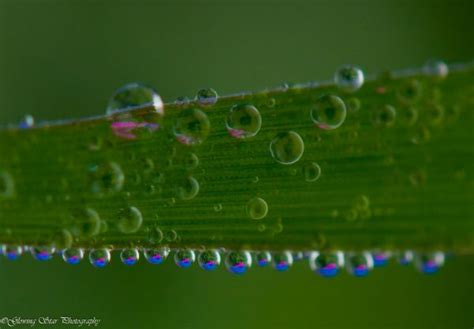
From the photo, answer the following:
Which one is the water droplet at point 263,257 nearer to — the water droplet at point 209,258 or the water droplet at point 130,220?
the water droplet at point 209,258

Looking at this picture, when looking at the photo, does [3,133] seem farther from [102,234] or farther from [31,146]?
[102,234]

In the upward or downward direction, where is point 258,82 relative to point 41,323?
upward

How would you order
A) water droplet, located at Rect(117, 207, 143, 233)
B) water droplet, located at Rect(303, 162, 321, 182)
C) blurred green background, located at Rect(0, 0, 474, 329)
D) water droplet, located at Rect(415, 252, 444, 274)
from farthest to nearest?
1. blurred green background, located at Rect(0, 0, 474, 329)
2. water droplet, located at Rect(117, 207, 143, 233)
3. water droplet, located at Rect(303, 162, 321, 182)
4. water droplet, located at Rect(415, 252, 444, 274)

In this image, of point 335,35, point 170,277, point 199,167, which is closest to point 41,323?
point 170,277

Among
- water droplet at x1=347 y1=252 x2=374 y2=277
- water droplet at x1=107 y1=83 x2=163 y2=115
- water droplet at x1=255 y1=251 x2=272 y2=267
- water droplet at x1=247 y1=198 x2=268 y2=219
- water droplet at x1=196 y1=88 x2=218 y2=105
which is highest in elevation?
water droplet at x1=107 y1=83 x2=163 y2=115

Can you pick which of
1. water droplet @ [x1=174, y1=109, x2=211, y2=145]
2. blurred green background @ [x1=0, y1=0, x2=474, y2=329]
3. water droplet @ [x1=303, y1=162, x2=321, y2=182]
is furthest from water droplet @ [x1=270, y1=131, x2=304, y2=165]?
blurred green background @ [x1=0, y1=0, x2=474, y2=329]

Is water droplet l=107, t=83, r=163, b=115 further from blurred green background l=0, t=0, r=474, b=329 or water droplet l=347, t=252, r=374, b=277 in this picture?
blurred green background l=0, t=0, r=474, b=329

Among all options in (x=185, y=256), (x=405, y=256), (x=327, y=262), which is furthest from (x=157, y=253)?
(x=405, y=256)
